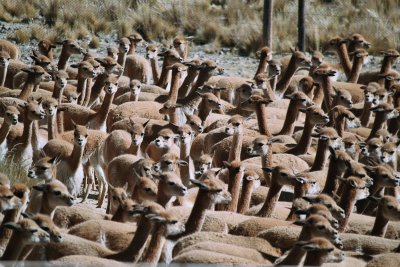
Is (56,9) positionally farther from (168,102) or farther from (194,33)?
(168,102)

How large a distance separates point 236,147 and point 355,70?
4.76 m

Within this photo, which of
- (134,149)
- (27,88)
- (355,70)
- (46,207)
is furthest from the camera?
(355,70)

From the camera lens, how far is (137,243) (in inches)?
376

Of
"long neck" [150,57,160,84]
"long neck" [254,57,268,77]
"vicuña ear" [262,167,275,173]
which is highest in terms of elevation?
"vicuña ear" [262,167,275,173]

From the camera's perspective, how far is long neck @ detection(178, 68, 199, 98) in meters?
16.0

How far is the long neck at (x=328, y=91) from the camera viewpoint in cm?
1570

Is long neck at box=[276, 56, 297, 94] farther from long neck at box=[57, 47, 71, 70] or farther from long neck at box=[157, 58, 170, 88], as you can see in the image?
long neck at box=[57, 47, 71, 70]

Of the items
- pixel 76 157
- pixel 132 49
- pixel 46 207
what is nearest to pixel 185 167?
pixel 76 157

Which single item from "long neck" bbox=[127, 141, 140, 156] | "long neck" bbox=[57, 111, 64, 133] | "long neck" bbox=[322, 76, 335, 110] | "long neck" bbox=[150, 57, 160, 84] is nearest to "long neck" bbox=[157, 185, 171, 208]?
"long neck" bbox=[127, 141, 140, 156]

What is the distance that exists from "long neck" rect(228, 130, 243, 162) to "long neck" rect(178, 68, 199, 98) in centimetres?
284

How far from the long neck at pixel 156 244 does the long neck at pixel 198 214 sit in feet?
2.44

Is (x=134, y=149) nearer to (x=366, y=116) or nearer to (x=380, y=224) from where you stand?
(x=380, y=224)

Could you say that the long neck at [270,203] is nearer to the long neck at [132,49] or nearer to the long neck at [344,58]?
the long neck at [344,58]

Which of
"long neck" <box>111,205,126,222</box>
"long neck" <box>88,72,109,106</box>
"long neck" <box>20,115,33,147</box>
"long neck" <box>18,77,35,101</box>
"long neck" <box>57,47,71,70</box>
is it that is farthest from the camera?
"long neck" <box>57,47,71,70</box>
